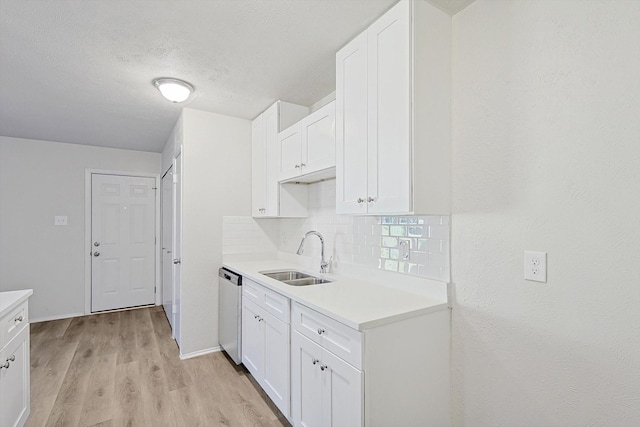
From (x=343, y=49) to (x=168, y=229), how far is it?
3.26 metres

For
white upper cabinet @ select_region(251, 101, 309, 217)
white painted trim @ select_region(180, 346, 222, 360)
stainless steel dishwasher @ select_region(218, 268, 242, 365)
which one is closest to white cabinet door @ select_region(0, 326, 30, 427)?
white painted trim @ select_region(180, 346, 222, 360)

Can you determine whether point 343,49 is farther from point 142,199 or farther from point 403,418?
point 142,199

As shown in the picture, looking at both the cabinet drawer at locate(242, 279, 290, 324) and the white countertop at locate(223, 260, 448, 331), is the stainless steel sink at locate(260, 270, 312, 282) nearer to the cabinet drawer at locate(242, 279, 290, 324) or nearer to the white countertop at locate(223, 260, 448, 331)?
the cabinet drawer at locate(242, 279, 290, 324)

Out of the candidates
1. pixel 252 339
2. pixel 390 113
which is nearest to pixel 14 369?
pixel 252 339

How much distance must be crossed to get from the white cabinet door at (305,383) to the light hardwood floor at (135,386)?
32cm

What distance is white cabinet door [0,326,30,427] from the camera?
166 centimetres

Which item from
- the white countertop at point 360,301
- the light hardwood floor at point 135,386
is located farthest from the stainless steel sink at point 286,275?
the light hardwood floor at point 135,386

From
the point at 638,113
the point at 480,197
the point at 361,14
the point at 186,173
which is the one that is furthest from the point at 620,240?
the point at 186,173

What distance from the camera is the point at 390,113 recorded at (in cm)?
159

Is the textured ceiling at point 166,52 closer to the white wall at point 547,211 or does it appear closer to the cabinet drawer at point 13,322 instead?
the white wall at point 547,211

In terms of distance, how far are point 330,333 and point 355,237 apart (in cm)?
94

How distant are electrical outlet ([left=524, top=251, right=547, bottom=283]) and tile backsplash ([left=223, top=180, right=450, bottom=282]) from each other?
15.6 inches

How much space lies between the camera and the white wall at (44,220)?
13.0ft

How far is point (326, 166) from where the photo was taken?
2.16m
